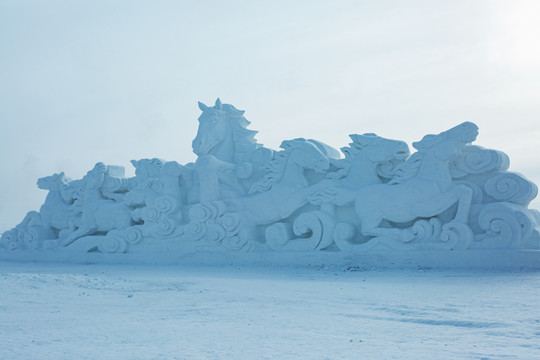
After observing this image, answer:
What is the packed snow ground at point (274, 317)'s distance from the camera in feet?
9.86

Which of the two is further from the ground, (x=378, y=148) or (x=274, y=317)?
(x=378, y=148)

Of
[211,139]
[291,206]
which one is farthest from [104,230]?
[291,206]

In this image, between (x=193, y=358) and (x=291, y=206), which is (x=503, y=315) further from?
(x=291, y=206)

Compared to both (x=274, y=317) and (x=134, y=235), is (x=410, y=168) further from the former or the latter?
(x=134, y=235)

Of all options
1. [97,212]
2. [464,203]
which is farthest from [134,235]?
[464,203]

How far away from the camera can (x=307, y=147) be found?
8.45 meters

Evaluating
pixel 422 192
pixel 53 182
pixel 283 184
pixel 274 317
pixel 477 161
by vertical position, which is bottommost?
pixel 274 317

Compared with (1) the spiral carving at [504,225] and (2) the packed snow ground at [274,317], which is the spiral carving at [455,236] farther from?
(2) the packed snow ground at [274,317]

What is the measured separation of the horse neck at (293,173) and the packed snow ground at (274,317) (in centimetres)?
236

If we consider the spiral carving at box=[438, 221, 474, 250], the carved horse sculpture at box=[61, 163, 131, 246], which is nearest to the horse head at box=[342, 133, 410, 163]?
the spiral carving at box=[438, 221, 474, 250]

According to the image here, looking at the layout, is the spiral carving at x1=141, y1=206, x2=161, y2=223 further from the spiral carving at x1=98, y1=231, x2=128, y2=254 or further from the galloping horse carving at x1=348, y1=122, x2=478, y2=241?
the galloping horse carving at x1=348, y1=122, x2=478, y2=241

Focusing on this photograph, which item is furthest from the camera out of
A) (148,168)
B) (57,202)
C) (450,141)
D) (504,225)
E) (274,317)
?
(57,202)

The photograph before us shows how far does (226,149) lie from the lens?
9523 mm

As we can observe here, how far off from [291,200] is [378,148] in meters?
1.42
